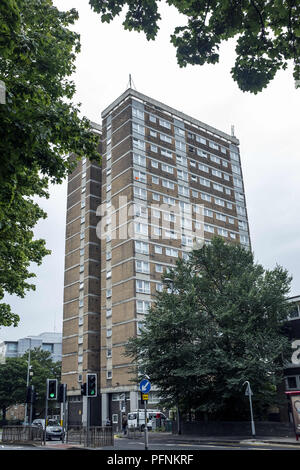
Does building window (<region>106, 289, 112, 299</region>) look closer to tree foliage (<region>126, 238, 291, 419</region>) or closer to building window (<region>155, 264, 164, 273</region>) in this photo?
building window (<region>155, 264, 164, 273</region>)

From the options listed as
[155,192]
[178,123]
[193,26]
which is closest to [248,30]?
[193,26]

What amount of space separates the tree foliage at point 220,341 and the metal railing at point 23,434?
27.4 ft

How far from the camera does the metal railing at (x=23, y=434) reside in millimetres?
27922

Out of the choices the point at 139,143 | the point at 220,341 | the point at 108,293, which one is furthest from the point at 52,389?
the point at 139,143

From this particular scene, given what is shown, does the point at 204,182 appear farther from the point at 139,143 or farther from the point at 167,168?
the point at 139,143

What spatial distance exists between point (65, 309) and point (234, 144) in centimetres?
4392

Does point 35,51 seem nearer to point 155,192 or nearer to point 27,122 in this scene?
point 27,122

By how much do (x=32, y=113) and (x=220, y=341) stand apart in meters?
25.0

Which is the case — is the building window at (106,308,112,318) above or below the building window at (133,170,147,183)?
below

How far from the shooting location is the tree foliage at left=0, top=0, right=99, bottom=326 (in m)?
7.98

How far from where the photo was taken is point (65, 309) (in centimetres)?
6788

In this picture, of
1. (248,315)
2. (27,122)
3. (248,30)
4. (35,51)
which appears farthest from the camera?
(248,315)

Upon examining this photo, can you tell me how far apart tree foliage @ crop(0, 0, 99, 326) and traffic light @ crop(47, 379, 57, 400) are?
10556 millimetres

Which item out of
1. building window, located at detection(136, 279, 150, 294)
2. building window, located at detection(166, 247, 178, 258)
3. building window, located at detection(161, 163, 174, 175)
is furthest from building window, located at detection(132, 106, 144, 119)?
building window, located at detection(136, 279, 150, 294)
